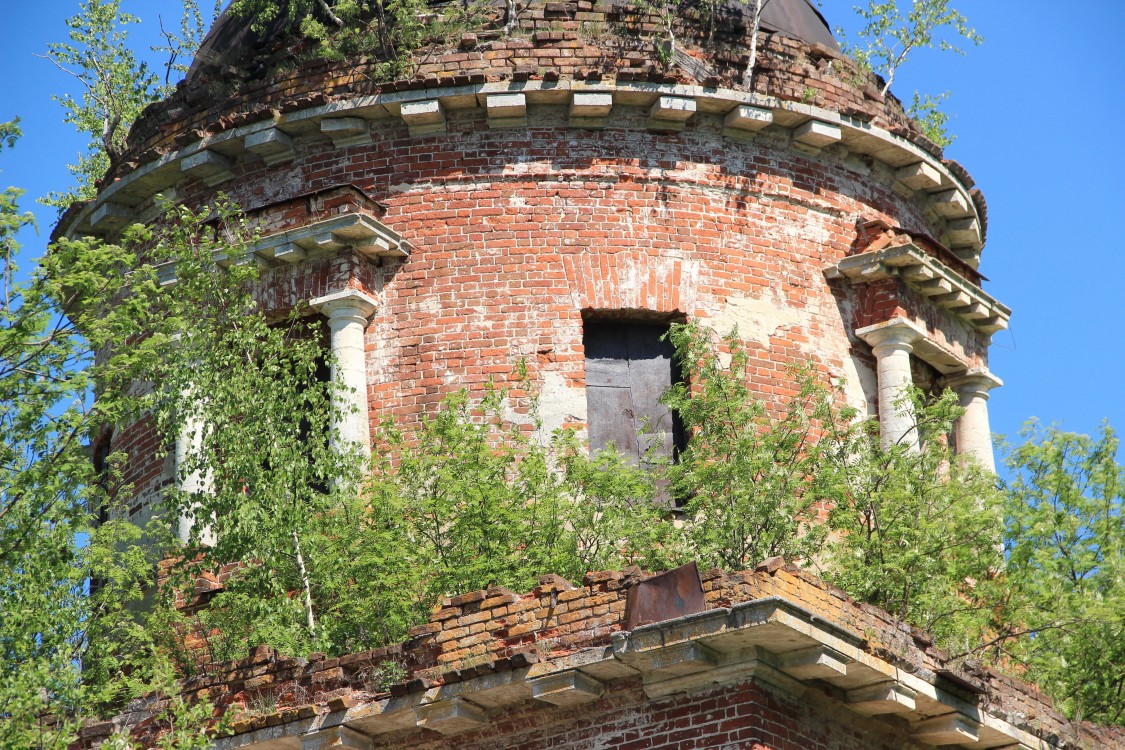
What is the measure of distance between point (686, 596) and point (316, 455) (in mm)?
4394

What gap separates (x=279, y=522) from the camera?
13.8m

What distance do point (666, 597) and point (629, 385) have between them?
5.89 meters

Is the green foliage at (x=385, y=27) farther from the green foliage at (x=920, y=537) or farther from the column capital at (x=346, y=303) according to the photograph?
the green foliage at (x=920, y=537)

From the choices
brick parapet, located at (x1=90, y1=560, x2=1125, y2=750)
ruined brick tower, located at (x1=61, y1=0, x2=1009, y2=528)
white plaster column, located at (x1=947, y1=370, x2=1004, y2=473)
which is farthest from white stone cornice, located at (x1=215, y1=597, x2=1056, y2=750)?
white plaster column, located at (x1=947, y1=370, x2=1004, y2=473)

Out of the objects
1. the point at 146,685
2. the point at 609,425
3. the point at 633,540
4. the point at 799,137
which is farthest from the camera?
the point at 799,137

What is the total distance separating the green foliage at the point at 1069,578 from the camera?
1430 cm

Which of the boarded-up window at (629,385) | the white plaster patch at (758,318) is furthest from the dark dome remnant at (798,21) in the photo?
the boarded-up window at (629,385)

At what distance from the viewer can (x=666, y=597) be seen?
1141 cm

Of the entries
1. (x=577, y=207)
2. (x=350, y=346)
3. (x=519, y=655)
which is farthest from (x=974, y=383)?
(x=519, y=655)

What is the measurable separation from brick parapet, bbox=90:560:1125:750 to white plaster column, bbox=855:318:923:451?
478cm

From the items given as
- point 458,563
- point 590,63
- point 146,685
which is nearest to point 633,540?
point 458,563

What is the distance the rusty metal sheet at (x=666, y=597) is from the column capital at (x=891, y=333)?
7.02m

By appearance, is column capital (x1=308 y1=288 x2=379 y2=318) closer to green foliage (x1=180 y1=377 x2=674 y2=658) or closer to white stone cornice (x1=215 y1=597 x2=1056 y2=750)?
green foliage (x1=180 y1=377 x2=674 y2=658)

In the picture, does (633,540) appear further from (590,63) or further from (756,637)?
(590,63)
